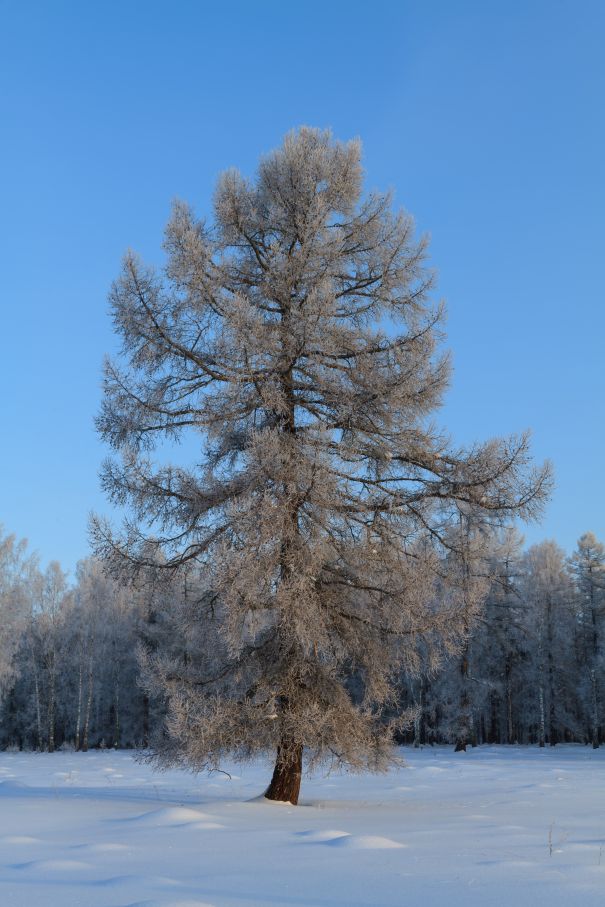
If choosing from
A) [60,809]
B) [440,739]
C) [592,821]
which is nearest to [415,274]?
[592,821]

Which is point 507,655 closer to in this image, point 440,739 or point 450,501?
point 440,739

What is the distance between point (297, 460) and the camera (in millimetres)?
9422

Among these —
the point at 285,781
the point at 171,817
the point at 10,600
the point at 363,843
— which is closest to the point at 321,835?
the point at 363,843

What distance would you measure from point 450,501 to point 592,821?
4.27 metres

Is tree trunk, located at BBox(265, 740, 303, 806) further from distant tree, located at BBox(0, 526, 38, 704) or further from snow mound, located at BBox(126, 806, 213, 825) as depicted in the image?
distant tree, located at BBox(0, 526, 38, 704)

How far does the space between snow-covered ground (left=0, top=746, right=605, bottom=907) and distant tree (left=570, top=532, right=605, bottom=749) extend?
36.2 m

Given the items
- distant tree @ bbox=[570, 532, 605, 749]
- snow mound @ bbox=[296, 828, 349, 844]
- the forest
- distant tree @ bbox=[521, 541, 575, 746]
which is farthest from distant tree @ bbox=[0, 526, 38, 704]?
snow mound @ bbox=[296, 828, 349, 844]

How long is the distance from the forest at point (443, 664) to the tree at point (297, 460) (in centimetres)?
2526

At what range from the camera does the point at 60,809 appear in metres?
8.91

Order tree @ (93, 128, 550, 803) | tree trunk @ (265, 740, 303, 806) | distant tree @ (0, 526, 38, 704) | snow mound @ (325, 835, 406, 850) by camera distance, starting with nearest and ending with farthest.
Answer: snow mound @ (325, 835, 406, 850)
tree @ (93, 128, 550, 803)
tree trunk @ (265, 740, 303, 806)
distant tree @ (0, 526, 38, 704)

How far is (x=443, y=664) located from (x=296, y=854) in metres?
→ 34.5

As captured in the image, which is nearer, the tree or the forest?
the tree

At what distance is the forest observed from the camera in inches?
1644

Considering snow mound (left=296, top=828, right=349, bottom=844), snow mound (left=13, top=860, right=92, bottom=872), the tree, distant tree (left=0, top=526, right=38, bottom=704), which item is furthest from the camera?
distant tree (left=0, top=526, right=38, bottom=704)
